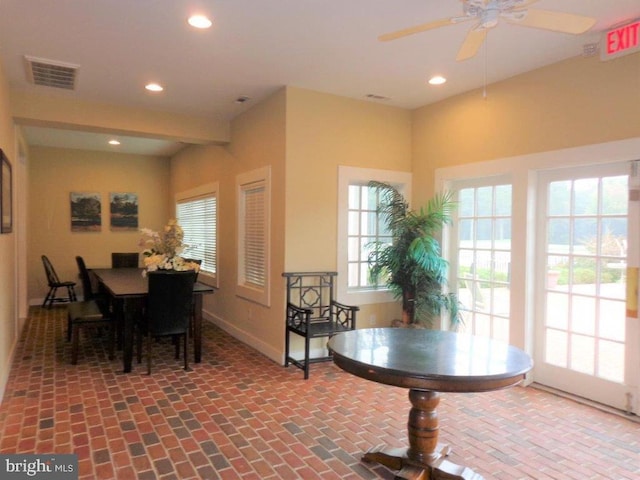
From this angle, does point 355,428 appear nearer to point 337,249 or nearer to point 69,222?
point 337,249

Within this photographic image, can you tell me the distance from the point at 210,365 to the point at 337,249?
5.86 ft

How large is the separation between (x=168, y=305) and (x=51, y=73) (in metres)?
2.41

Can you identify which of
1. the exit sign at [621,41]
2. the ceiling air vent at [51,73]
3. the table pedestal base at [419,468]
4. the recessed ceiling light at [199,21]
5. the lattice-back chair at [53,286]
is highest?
the recessed ceiling light at [199,21]

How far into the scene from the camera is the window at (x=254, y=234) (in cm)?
471

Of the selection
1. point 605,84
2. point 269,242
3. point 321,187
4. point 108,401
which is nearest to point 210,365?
point 108,401

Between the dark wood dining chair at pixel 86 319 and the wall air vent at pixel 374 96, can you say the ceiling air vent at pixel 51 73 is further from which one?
the wall air vent at pixel 374 96

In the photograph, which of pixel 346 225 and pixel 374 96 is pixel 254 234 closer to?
pixel 346 225

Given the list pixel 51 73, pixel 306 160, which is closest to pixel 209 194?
pixel 306 160

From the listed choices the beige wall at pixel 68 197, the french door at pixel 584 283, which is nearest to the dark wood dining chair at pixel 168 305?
the french door at pixel 584 283

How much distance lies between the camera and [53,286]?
711 cm

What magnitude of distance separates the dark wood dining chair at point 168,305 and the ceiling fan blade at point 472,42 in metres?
3.07

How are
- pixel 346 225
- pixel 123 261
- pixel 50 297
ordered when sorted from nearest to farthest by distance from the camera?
pixel 346 225
pixel 50 297
pixel 123 261

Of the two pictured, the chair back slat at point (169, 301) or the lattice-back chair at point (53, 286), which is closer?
the chair back slat at point (169, 301)

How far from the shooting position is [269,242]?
4645 millimetres
